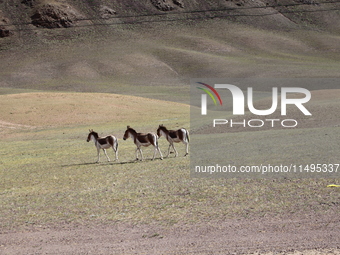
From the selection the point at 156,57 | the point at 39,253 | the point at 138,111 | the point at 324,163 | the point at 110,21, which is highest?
the point at 110,21

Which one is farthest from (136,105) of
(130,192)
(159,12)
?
(159,12)

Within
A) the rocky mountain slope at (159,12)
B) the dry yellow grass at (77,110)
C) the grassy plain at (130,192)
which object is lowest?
the grassy plain at (130,192)

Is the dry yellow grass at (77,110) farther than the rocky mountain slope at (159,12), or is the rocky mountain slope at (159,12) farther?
the rocky mountain slope at (159,12)

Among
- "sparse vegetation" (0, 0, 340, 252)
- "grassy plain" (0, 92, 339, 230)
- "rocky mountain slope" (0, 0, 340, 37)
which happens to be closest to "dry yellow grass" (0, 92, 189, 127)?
"sparse vegetation" (0, 0, 340, 252)

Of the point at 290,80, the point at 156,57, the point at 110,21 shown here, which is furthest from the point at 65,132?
the point at 110,21

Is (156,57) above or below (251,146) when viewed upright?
above

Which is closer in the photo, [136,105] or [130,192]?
[130,192]

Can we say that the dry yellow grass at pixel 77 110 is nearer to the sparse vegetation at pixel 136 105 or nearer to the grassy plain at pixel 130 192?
the sparse vegetation at pixel 136 105

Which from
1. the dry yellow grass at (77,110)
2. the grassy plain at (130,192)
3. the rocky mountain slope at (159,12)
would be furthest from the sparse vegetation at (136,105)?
the rocky mountain slope at (159,12)

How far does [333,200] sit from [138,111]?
1683 inches

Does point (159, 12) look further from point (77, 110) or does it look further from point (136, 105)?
point (77, 110)

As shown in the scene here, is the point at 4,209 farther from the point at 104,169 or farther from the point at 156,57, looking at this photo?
the point at 156,57

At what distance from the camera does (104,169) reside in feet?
66.5

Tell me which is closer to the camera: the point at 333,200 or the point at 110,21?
the point at 333,200
